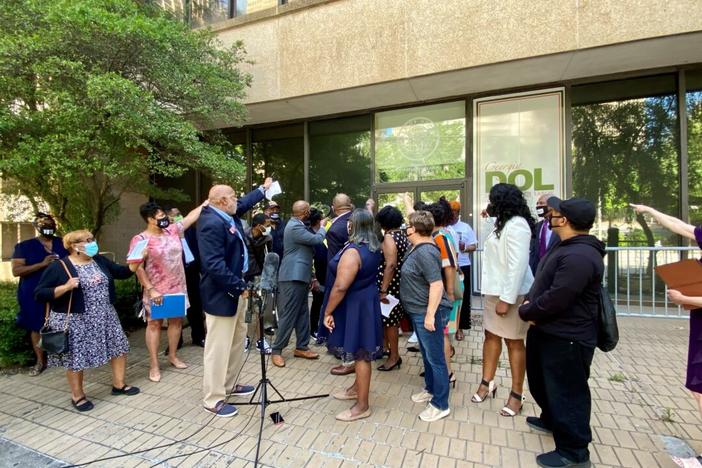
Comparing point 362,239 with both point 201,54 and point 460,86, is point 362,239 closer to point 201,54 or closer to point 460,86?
point 201,54

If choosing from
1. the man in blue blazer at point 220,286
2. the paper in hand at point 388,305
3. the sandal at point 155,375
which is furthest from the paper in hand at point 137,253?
the paper in hand at point 388,305

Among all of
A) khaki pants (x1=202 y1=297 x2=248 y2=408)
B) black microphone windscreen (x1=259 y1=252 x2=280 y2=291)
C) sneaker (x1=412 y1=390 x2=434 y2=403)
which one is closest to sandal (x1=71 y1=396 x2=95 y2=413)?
khaki pants (x1=202 y1=297 x2=248 y2=408)

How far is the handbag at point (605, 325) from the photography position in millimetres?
2418

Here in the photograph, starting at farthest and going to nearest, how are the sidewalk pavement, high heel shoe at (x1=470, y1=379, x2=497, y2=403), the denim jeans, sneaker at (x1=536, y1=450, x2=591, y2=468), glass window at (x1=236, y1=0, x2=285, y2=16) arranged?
glass window at (x1=236, y1=0, x2=285, y2=16), high heel shoe at (x1=470, y1=379, x2=497, y2=403), the denim jeans, the sidewalk pavement, sneaker at (x1=536, y1=450, x2=591, y2=468)

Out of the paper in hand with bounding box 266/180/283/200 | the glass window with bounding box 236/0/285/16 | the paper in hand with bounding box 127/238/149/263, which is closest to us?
the paper in hand with bounding box 266/180/283/200

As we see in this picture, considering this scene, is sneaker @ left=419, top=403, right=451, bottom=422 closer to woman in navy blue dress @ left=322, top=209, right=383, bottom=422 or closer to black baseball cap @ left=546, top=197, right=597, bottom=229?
woman in navy blue dress @ left=322, top=209, right=383, bottom=422

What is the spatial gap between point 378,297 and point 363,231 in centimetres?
58

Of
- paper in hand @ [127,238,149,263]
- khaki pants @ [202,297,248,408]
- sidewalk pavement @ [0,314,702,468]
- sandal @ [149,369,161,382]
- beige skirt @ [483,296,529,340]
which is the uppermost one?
A: paper in hand @ [127,238,149,263]

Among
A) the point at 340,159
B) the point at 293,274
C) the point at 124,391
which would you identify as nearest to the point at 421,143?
the point at 340,159

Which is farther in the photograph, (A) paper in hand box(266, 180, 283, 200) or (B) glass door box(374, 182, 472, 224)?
(B) glass door box(374, 182, 472, 224)

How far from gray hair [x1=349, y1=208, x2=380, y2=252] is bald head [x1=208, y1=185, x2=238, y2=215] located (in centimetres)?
115

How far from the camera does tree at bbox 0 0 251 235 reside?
398 centimetres

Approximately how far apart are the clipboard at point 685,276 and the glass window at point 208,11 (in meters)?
9.21

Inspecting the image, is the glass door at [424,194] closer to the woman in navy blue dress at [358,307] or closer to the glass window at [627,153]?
the glass window at [627,153]
